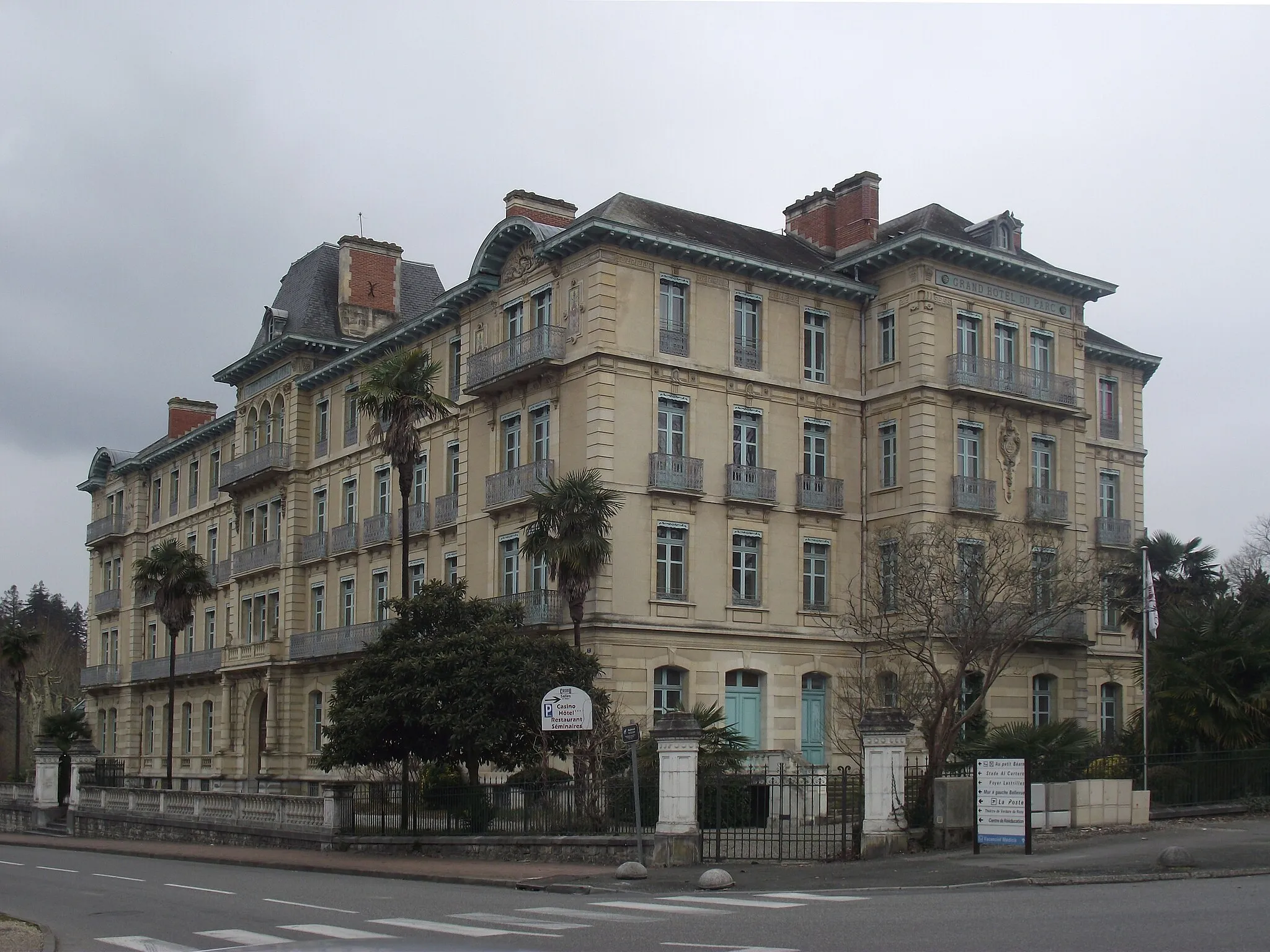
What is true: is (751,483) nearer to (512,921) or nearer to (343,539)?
(343,539)

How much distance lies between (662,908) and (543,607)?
752 inches

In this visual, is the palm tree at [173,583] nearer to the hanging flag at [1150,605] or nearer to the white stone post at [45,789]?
the white stone post at [45,789]

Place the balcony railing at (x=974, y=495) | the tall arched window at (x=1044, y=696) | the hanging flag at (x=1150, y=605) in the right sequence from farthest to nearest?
1. the tall arched window at (x=1044, y=696)
2. the balcony railing at (x=974, y=495)
3. the hanging flag at (x=1150, y=605)

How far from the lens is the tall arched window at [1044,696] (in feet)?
132

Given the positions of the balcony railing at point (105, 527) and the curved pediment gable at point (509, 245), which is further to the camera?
the balcony railing at point (105, 527)

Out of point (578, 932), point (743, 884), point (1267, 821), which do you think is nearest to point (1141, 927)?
point (578, 932)

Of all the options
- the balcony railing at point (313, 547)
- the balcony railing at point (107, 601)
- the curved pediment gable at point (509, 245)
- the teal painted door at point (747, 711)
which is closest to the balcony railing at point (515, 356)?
the curved pediment gable at point (509, 245)

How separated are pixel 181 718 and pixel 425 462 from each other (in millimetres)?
23597

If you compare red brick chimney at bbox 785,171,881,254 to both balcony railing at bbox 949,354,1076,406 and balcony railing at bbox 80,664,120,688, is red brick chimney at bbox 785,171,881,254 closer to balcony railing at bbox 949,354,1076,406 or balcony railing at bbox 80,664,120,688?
balcony railing at bbox 949,354,1076,406

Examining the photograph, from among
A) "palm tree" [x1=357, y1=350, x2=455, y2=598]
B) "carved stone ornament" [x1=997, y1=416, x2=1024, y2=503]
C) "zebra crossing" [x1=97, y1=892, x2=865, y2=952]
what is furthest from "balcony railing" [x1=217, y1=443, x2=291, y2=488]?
"zebra crossing" [x1=97, y1=892, x2=865, y2=952]

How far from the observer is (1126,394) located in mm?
48938

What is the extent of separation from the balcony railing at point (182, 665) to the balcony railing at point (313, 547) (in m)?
8.01

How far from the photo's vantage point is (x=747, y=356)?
39.5 m

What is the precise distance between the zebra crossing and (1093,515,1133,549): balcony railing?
92.6 feet
